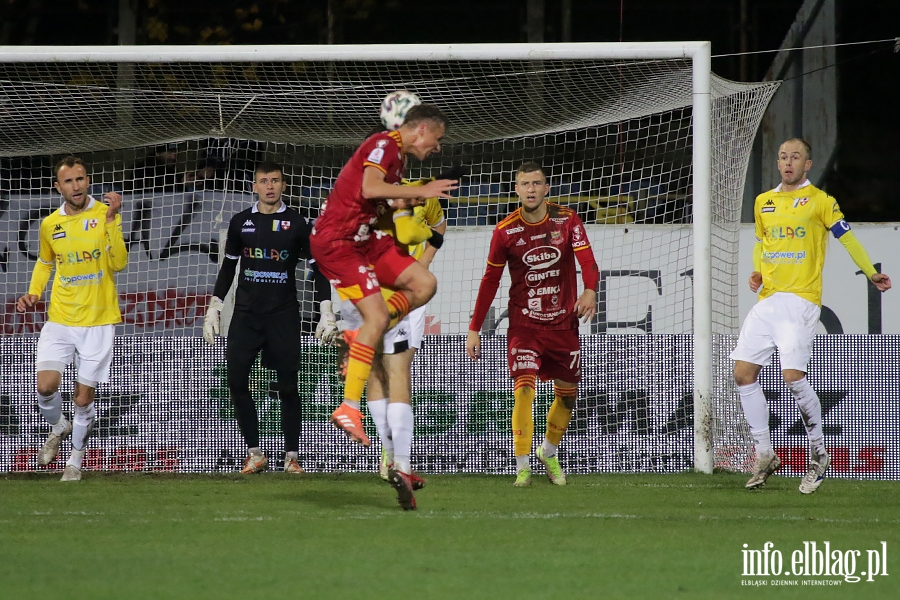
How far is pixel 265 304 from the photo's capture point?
8320 mm

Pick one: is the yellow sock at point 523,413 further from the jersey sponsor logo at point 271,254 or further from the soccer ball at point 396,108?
the soccer ball at point 396,108

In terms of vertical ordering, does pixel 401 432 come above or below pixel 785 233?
below

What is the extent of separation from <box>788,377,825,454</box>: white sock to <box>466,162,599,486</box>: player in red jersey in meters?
1.42

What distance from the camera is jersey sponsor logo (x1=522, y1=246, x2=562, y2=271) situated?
7.80m

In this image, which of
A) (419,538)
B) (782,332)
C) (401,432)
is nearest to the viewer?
(419,538)

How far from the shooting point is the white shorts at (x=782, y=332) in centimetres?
728

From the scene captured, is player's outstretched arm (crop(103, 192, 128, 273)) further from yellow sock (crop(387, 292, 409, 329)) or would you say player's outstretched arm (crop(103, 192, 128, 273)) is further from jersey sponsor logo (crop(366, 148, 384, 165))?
jersey sponsor logo (crop(366, 148, 384, 165))

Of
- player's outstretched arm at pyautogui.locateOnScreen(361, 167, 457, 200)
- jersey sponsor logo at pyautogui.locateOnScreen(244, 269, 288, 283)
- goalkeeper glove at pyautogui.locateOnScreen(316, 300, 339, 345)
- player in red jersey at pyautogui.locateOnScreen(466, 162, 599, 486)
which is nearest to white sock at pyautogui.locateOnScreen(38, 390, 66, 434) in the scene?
jersey sponsor logo at pyautogui.locateOnScreen(244, 269, 288, 283)

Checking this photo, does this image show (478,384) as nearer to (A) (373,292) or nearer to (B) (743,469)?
(B) (743,469)

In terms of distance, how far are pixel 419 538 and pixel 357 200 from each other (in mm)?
1814

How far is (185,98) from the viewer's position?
31.7 ft

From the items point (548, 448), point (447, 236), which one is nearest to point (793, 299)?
point (548, 448)

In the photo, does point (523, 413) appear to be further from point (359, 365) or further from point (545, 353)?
point (359, 365)

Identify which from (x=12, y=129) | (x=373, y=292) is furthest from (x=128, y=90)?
(x=373, y=292)
